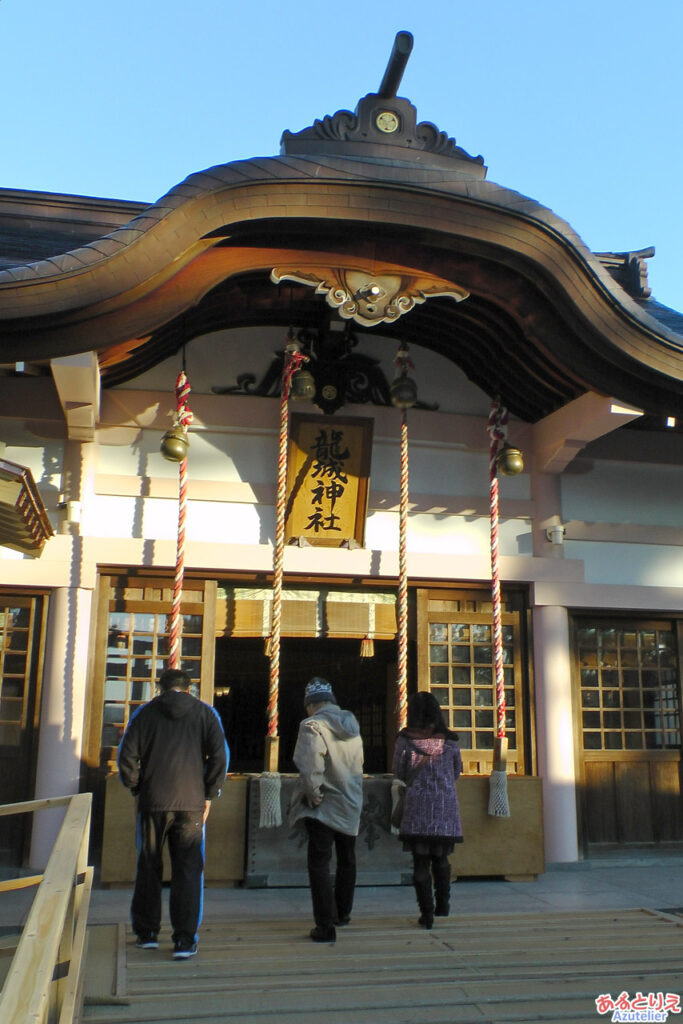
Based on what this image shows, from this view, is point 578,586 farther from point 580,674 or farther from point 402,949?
point 402,949

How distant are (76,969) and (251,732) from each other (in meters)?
10.1

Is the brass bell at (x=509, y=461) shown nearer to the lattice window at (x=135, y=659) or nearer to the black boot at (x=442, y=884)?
the lattice window at (x=135, y=659)

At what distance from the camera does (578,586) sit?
8117 millimetres

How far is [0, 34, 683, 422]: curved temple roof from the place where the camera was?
6141 mm

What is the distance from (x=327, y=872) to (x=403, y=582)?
116 inches

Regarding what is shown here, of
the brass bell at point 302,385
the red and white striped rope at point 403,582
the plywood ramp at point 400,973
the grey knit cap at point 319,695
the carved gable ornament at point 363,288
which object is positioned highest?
the carved gable ornament at point 363,288

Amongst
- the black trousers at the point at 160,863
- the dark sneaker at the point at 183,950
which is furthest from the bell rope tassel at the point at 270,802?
the dark sneaker at the point at 183,950

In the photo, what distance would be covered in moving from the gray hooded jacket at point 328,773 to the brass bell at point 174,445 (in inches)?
108

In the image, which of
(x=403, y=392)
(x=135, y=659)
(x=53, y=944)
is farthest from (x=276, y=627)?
(x=53, y=944)

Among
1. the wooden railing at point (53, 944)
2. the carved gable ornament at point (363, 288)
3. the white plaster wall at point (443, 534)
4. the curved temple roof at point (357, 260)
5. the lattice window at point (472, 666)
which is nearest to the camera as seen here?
the wooden railing at point (53, 944)

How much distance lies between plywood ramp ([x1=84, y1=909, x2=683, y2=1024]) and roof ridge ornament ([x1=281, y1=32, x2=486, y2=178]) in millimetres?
5199

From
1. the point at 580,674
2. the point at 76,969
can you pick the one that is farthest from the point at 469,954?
the point at 580,674

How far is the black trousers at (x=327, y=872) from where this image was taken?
16.0 feet

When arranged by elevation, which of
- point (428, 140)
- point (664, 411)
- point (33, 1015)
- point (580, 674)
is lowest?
point (33, 1015)
